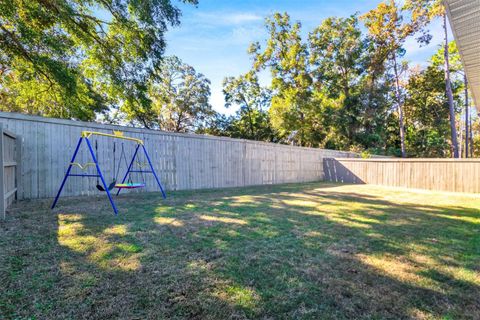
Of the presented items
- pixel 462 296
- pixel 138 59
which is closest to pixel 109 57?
pixel 138 59

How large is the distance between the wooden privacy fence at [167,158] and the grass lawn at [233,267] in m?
1.49

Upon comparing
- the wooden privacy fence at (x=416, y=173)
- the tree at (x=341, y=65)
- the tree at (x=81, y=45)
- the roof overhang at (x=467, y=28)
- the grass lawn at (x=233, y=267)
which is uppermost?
Answer: the tree at (x=341, y=65)

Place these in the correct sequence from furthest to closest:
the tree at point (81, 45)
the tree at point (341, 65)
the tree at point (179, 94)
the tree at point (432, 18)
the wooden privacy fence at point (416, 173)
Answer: the tree at point (179, 94) → the tree at point (341, 65) → the tree at point (432, 18) → the wooden privacy fence at point (416, 173) → the tree at point (81, 45)

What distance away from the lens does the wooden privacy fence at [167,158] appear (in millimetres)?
4551

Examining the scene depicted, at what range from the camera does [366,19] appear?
15977 mm

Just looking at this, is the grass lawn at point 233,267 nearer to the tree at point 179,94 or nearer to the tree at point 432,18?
the tree at point 432,18

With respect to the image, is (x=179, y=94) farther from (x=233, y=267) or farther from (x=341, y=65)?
(x=233, y=267)

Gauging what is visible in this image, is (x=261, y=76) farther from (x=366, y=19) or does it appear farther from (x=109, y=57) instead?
(x=109, y=57)

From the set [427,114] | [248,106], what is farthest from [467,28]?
[427,114]

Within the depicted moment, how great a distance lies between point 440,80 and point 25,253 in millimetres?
22759

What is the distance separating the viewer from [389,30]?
15438mm

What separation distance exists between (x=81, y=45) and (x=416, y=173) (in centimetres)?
1111

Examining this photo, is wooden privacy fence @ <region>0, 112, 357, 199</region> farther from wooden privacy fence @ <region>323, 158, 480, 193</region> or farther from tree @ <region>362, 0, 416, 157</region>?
tree @ <region>362, 0, 416, 157</region>

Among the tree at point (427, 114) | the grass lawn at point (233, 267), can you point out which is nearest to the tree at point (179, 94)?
the grass lawn at point (233, 267)
